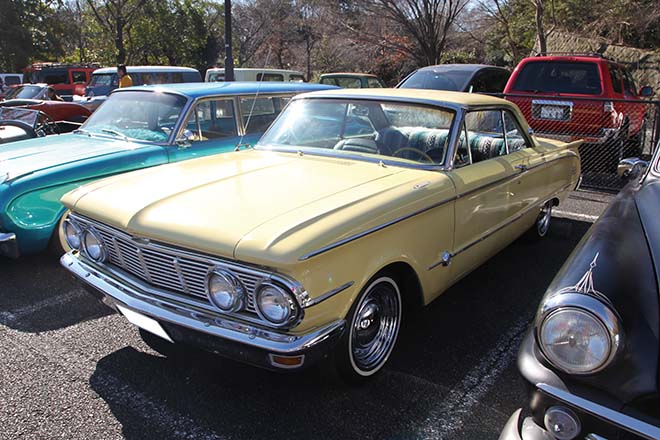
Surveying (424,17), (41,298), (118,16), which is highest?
(118,16)

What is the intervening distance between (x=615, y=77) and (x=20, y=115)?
29.8ft

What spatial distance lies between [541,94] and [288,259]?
685 centimetres

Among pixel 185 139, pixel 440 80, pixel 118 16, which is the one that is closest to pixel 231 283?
pixel 185 139

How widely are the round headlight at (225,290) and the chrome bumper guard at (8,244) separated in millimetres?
2523

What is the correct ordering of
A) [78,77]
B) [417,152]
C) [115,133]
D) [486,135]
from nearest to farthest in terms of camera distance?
[417,152]
[486,135]
[115,133]
[78,77]

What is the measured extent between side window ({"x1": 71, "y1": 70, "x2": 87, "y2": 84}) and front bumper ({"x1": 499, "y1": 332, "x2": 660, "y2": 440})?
2215 centimetres

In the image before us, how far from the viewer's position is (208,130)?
5.47 m

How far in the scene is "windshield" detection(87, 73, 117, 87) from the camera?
15.1m

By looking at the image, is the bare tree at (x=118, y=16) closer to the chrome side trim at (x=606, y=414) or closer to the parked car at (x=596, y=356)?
the parked car at (x=596, y=356)

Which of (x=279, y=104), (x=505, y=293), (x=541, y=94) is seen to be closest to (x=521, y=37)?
(x=541, y=94)

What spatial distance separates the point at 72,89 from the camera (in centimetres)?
1994

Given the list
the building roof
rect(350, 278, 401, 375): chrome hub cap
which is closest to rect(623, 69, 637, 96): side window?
the building roof

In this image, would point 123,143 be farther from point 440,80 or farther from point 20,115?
point 440,80

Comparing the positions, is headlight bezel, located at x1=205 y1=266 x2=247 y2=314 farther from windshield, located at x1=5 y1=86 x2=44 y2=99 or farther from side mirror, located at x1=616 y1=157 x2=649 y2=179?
windshield, located at x1=5 y1=86 x2=44 y2=99
